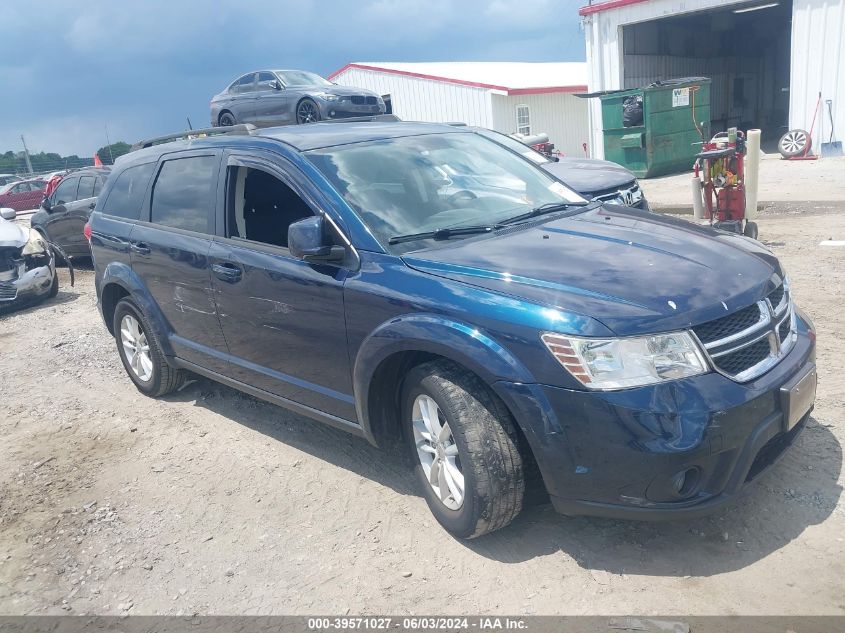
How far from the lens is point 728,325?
3023 millimetres

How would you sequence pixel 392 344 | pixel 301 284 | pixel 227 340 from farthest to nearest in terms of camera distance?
pixel 227 340 < pixel 301 284 < pixel 392 344

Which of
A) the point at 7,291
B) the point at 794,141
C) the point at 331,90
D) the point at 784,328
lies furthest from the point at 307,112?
the point at 794,141

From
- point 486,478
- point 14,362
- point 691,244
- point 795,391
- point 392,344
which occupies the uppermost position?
point 691,244

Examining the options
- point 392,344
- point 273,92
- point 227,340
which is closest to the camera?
point 392,344

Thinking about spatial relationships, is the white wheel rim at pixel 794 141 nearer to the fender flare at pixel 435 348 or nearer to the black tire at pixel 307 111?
the black tire at pixel 307 111

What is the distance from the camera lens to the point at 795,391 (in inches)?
122

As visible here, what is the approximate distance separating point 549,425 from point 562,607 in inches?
28.5

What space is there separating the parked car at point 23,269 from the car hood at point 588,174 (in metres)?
6.66

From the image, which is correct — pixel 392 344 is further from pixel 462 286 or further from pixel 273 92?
pixel 273 92

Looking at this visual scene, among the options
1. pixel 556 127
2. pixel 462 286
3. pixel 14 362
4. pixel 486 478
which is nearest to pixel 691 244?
pixel 462 286

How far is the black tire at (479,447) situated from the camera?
3.14 meters

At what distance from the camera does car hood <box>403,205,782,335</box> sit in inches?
115

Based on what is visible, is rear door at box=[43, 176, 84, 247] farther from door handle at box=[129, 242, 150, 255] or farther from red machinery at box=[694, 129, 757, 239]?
red machinery at box=[694, 129, 757, 239]

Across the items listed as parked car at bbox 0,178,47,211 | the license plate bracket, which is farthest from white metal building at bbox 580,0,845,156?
parked car at bbox 0,178,47,211
